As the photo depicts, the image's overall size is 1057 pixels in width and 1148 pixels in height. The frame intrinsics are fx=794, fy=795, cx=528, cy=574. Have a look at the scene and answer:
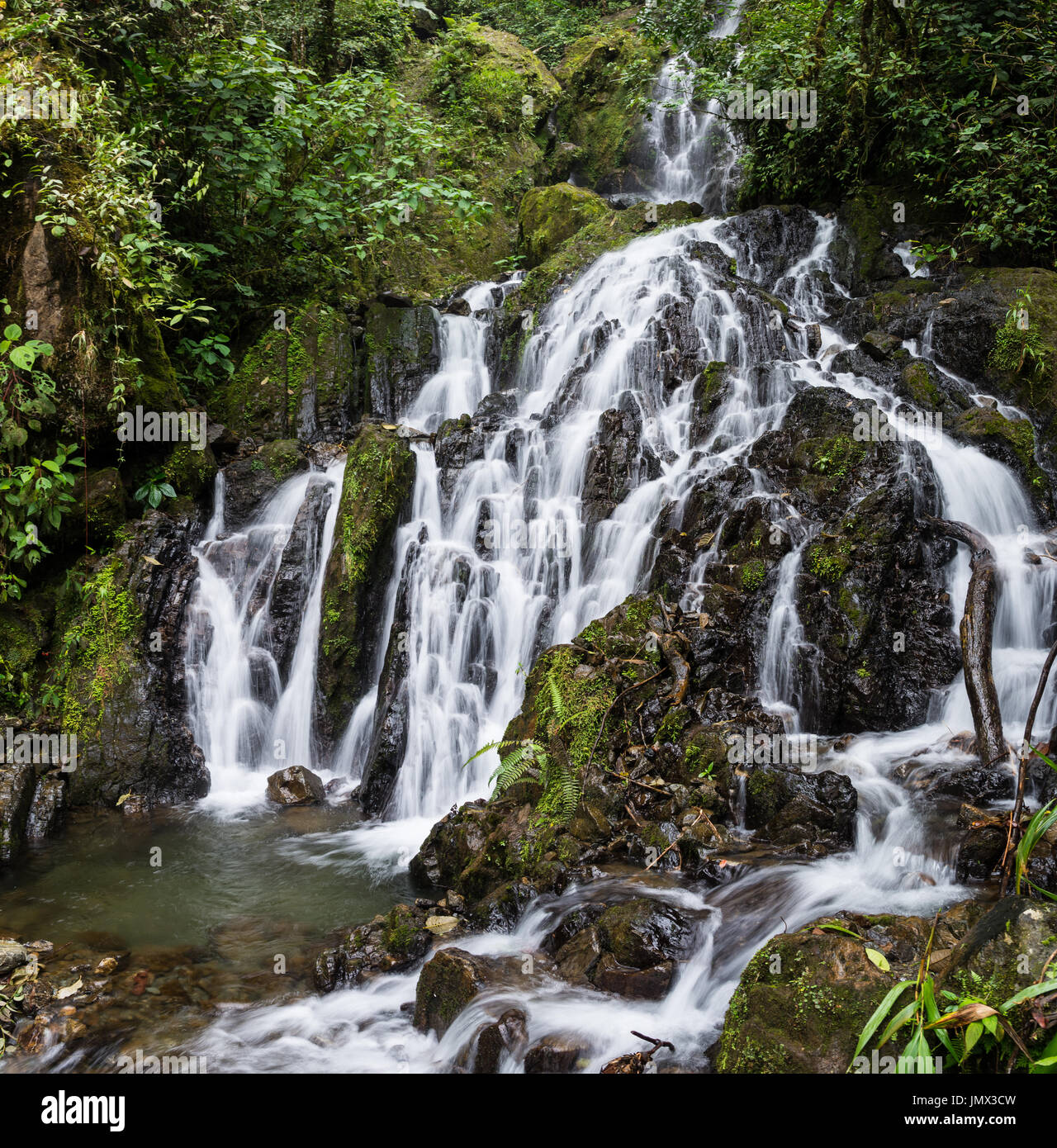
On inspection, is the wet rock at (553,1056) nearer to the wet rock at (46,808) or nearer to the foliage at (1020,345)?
the wet rock at (46,808)

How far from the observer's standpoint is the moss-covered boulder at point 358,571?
29.0ft

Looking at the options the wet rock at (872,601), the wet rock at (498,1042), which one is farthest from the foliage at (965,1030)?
the wet rock at (872,601)

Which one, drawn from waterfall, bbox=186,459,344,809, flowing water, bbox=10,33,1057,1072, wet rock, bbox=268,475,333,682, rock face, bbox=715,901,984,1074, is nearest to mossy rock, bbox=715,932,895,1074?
rock face, bbox=715,901,984,1074

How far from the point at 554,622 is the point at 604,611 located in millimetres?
582

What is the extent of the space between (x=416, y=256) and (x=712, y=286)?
7.09 meters

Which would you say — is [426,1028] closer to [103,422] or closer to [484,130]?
[103,422]

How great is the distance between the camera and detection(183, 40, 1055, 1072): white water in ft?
14.5

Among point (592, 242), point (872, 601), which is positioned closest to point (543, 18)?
point (592, 242)

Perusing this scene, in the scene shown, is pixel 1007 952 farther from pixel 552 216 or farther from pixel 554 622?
pixel 552 216

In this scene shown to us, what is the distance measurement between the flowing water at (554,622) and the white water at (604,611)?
0.06 feet

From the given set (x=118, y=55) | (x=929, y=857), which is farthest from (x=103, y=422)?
(x=929, y=857)

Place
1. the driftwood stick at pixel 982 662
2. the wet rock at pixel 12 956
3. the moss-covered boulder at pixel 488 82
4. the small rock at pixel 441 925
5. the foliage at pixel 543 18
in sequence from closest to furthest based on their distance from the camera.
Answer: the wet rock at pixel 12 956 < the small rock at pixel 441 925 < the driftwood stick at pixel 982 662 < the moss-covered boulder at pixel 488 82 < the foliage at pixel 543 18

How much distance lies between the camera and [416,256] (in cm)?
1638

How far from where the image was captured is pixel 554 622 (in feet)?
28.5
